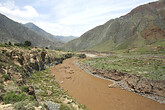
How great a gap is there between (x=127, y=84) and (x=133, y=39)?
9957 cm

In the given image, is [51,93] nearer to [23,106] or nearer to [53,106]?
[53,106]

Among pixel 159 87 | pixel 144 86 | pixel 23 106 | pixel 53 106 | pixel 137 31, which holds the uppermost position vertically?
pixel 137 31

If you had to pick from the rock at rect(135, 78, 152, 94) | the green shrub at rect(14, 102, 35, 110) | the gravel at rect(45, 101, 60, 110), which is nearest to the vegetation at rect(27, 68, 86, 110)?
the gravel at rect(45, 101, 60, 110)

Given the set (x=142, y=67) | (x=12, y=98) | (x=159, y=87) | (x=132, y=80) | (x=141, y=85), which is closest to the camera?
(x=12, y=98)

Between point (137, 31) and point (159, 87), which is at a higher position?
point (137, 31)

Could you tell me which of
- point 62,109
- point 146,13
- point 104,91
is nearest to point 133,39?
point 146,13

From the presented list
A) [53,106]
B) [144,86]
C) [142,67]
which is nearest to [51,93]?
[53,106]

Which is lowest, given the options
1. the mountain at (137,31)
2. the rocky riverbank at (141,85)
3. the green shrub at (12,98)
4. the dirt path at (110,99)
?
the dirt path at (110,99)

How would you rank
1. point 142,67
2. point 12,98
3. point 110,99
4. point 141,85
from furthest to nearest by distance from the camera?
point 142,67
point 141,85
point 110,99
point 12,98

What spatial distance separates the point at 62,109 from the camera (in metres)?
11.0

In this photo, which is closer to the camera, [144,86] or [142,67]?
[144,86]

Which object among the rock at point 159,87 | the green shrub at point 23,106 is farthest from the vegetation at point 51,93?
the rock at point 159,87

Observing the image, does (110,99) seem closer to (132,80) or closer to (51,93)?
→ (132,80)

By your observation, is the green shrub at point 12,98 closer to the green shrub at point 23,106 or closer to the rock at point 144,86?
the green shrub at point 23,106
